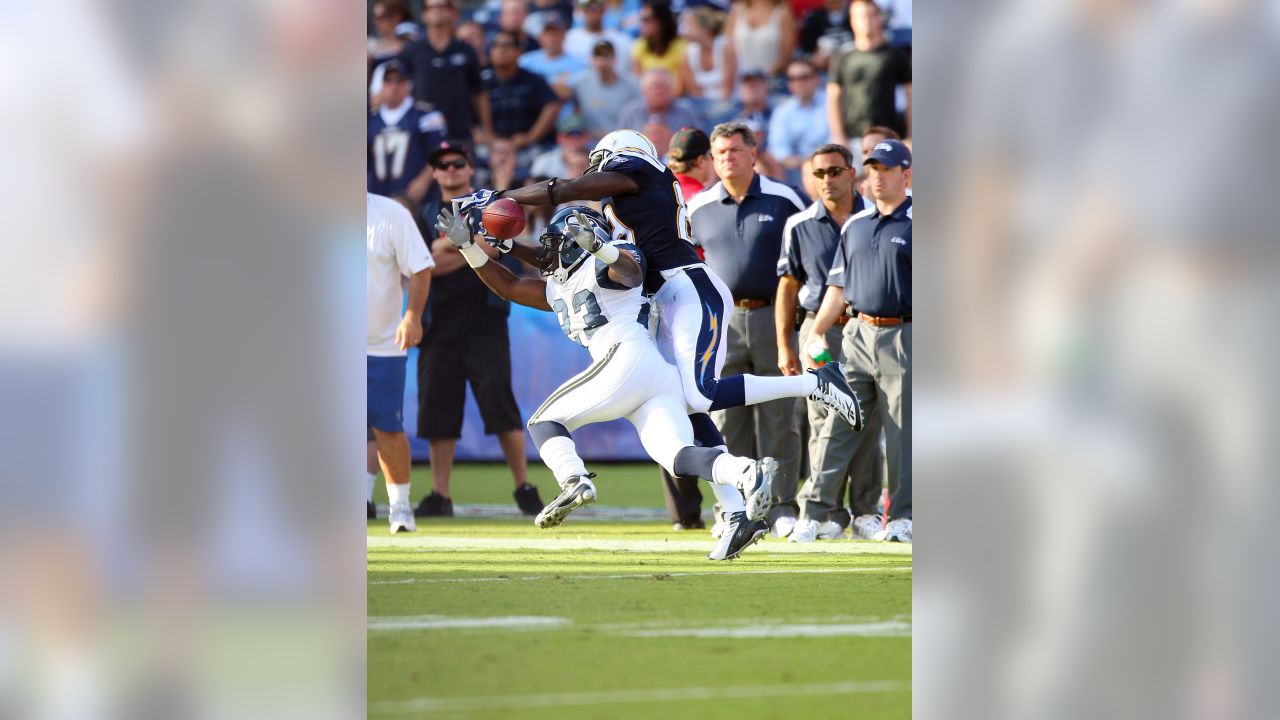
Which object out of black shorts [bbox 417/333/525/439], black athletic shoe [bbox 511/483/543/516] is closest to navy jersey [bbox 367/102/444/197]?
black shorts [bbox 417/333/525/439]

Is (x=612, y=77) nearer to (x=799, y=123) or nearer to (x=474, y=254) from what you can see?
(x=799, y=123)

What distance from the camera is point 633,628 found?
501 cm

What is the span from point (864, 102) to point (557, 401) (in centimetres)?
597

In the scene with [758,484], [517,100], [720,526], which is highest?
[517,100]

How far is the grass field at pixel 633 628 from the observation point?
386 cm

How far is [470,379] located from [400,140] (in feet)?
8.42

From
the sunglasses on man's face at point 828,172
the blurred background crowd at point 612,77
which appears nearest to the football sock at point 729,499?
the sunglasses on man's face at point 828,172

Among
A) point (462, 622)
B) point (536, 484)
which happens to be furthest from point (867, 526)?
point (536, 484)

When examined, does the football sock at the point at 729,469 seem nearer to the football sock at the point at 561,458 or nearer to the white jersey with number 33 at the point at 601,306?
the football sock at the point at 561,458

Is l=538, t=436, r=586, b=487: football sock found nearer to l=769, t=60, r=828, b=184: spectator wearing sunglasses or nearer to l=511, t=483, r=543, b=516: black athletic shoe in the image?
l=511, t=483, r=543, b=516: black athletic shoe

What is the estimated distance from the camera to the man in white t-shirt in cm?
845

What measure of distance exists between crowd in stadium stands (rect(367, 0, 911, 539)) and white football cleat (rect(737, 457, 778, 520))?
376cm
